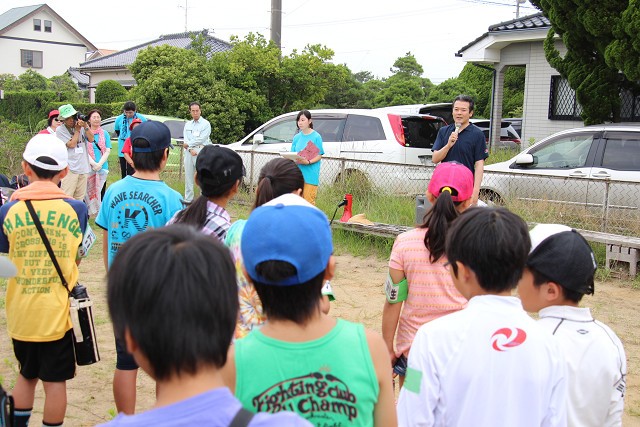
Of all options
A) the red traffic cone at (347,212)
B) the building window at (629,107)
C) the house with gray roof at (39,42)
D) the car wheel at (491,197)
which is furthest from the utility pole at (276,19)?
the house with gray roof at (39,42)

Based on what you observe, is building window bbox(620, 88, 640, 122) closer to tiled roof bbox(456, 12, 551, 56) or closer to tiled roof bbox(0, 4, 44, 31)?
tiled roof bbox(456, 12, 551, 56)

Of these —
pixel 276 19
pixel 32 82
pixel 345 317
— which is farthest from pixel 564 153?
pixel 32 82

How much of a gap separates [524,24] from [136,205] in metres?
12.5

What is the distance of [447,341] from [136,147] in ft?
7.30

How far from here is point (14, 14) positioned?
5734cm

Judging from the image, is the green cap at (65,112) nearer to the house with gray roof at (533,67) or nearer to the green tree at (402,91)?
the house with gray roof at (533,67)

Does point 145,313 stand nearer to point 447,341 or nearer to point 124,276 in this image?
point 124,276

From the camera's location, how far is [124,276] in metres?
1.28

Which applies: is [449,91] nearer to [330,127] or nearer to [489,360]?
[330,127]

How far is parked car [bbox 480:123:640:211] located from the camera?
24.6 feet

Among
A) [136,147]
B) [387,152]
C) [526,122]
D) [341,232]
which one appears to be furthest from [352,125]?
[136,147]

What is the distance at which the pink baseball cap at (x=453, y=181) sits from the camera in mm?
2864

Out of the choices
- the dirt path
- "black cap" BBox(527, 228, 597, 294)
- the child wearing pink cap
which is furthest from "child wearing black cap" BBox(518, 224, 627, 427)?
the dirt path

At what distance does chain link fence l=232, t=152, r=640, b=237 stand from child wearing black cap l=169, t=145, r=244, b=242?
18.8ft
